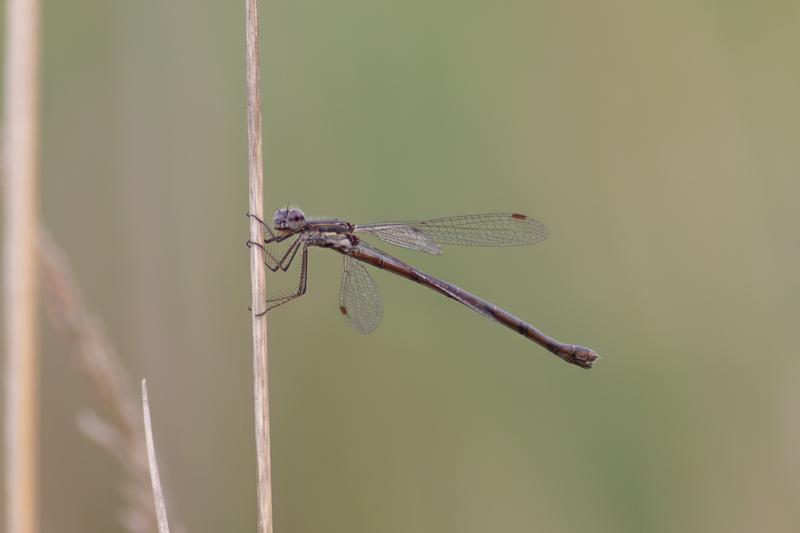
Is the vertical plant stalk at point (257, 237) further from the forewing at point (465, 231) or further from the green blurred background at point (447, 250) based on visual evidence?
the green blurred background at point (447, 250)

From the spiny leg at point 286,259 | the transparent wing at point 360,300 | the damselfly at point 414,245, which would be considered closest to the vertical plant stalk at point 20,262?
the spiny leg at point 286,259

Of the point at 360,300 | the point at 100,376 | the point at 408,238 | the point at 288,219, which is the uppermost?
the point at 288,219

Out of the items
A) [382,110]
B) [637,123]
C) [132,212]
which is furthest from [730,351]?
[132,212]

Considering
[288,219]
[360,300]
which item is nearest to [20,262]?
[288,219]

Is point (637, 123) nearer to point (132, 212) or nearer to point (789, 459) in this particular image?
point (789, 459)

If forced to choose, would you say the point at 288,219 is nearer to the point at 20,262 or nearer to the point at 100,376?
the point at 100,376

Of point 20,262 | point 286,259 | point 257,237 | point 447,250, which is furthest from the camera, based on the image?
point 447,250

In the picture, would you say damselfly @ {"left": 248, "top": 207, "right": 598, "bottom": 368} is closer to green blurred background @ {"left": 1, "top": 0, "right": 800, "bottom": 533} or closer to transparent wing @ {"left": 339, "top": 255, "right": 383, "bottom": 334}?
transparent wing @ {"left": 339, "top": 255, "right": 383, "bottom": 334}
